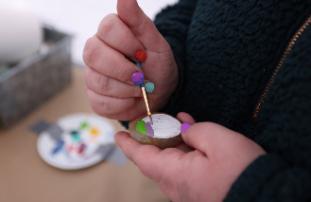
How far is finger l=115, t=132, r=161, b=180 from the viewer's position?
0.33 m

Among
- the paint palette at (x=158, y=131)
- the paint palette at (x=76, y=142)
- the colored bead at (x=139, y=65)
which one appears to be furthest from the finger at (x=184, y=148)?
the paint palette at (x=76, y=142)

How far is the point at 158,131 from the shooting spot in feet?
1.26

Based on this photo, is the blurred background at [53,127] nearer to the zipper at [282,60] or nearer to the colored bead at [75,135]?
the colored bead at [75,135]

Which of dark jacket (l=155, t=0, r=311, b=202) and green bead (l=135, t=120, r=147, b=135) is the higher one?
dark jacket (l=155, t=0, r=311, b=202)

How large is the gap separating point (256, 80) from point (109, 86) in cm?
17

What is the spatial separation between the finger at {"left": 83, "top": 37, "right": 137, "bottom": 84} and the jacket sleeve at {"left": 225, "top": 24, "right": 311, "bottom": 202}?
156 millimetres

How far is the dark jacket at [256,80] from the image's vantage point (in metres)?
0.25

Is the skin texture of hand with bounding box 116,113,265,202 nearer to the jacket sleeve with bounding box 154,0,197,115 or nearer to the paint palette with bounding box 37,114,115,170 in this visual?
the jacket sleeve with bounding box 154,0,197,115

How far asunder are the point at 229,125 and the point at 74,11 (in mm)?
556

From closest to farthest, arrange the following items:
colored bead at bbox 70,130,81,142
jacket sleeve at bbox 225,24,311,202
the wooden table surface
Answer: jacket sleeve at bbox 225,24,311,202 → the wooden table surface → colored bead at bbox 70,130,81,142

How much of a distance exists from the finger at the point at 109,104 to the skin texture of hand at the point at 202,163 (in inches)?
2.6

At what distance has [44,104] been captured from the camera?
2.35ft

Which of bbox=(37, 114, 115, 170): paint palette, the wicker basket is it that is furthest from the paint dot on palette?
the wicker basket

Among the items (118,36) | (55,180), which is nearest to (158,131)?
(118,36)
